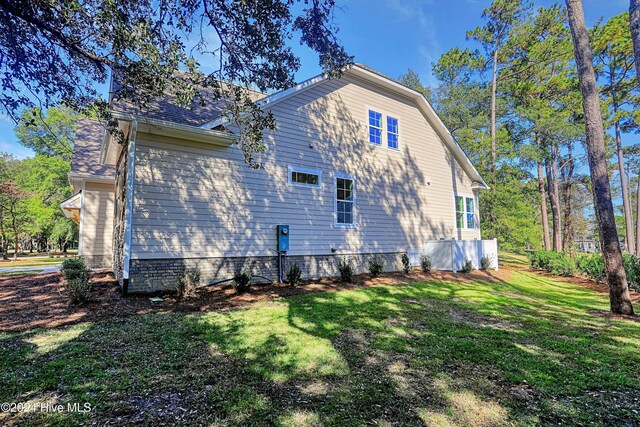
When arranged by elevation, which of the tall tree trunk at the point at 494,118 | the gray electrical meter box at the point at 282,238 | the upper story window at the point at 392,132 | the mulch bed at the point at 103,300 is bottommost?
the mulch bed at the point at 103,300

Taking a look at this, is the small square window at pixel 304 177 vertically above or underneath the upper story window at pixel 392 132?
underneath

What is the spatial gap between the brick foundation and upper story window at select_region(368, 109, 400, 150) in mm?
4538

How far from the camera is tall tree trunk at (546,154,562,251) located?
2152 cm

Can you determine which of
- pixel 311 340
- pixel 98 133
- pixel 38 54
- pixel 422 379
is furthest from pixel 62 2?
pixel 98 133

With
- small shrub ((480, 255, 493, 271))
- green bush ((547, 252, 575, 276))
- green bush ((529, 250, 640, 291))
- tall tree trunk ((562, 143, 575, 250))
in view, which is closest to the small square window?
small shrub ((480, 255, 493, 271))

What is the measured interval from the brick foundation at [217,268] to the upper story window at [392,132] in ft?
15.3

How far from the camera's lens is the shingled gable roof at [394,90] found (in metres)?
9.08

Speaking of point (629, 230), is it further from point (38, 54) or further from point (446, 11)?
point (38, 54)

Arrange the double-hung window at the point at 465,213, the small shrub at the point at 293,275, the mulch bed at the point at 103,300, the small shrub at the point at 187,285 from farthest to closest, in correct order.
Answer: the double-hung window at the point at 465,213
the small shrub at the point at 293,275
the small shrub at the point at 187,285
the mulch bed at the point at 103,300

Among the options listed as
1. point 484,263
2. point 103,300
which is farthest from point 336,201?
point 484,263

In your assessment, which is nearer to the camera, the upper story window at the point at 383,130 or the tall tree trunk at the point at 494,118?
the upper story window at the point at 383,130

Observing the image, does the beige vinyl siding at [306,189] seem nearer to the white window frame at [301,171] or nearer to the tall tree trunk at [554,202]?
the white window frame at [301,171]

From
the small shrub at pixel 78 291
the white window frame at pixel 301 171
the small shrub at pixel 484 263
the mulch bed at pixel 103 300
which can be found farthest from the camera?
the small shrub at pixel 484 263

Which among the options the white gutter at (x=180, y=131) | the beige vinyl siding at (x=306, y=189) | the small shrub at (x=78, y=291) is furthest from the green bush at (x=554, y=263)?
the small shrub at (x=78, y=291)
